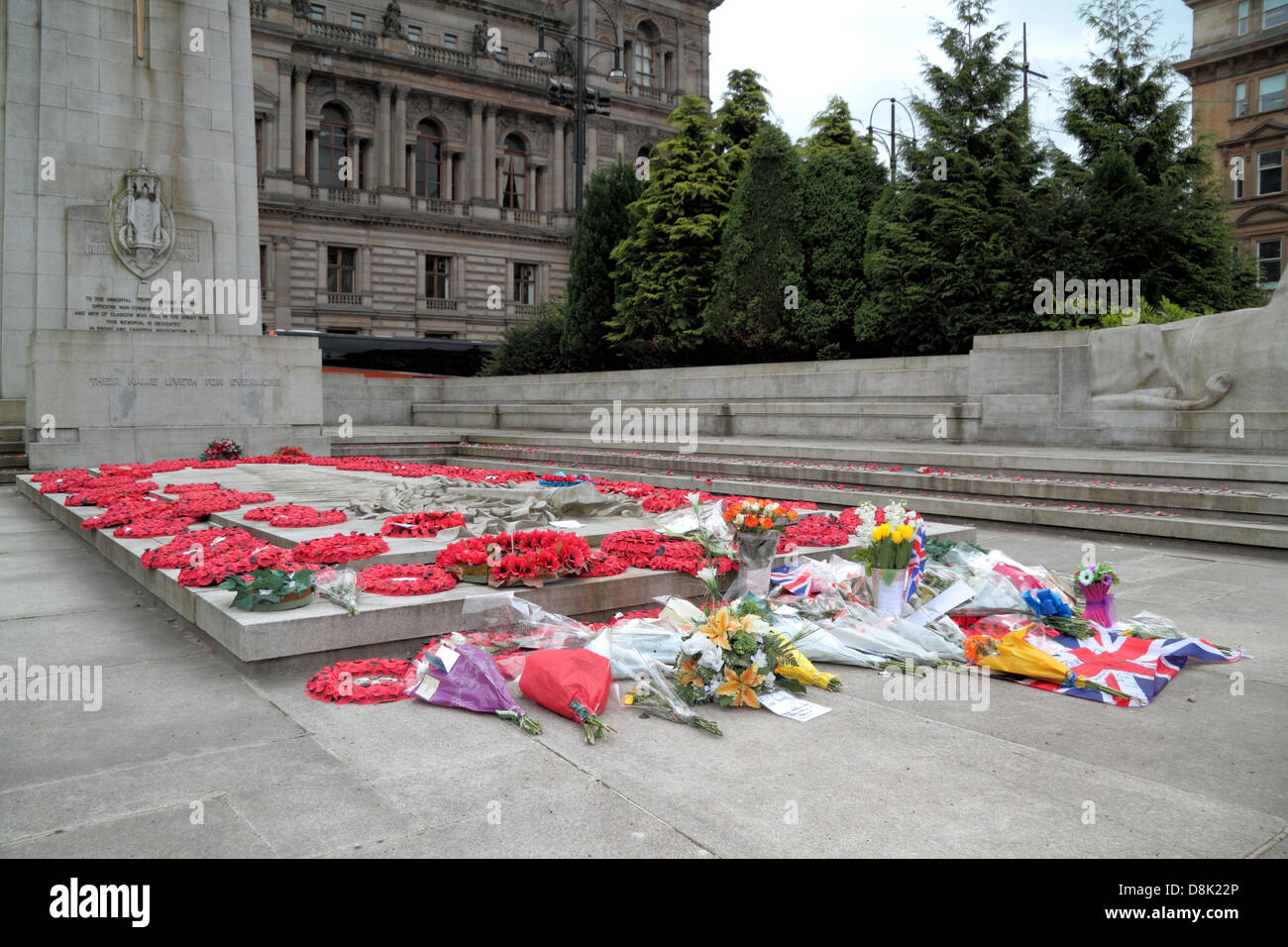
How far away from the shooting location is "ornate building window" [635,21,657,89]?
176 ft

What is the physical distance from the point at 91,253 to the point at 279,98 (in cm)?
3082

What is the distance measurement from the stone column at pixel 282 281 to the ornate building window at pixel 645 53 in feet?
75.4

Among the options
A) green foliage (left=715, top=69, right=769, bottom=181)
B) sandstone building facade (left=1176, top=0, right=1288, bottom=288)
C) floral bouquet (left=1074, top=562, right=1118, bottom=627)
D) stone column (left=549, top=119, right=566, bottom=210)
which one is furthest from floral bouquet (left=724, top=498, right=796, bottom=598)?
stone column (left=549, top=119, right=566, bottom=210)

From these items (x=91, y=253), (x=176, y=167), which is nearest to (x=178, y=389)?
(x=91, y=253)

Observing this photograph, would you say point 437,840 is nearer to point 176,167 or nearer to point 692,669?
point 692,669

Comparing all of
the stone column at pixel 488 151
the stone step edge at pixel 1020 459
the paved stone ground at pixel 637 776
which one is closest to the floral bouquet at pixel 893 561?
the paved stone ground at pixel 637 776

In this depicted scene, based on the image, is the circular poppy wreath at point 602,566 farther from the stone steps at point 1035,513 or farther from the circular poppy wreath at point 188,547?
the stone steps at point 1035,513

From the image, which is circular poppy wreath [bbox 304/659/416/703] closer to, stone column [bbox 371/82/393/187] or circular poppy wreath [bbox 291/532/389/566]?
circular poppy wreath [bbox 291/532/389/566]

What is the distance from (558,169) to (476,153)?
5.14m

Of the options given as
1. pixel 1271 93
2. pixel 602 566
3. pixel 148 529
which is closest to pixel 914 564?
pixel 602 566

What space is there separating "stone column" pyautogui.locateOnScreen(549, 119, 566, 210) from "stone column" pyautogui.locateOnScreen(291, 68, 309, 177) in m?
13.6

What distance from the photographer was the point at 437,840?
112 inches

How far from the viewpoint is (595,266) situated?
86.0 feet

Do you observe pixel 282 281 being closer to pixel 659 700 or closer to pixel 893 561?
pixel 893 561
